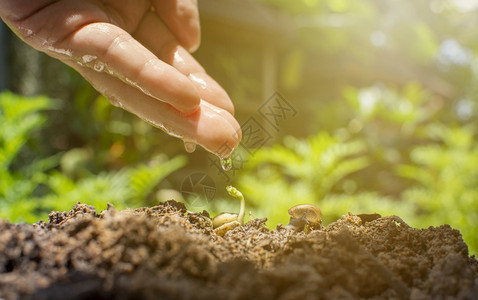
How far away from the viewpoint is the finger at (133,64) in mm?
1012

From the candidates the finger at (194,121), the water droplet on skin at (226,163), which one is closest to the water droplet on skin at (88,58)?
the finger at (194,121)

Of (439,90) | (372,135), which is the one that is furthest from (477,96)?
(372,135)

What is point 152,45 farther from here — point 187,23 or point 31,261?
point 31,261

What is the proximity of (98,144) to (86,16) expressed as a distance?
3.62 metres

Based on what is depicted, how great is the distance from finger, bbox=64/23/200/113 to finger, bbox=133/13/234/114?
0.75 feet

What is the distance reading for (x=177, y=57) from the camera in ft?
4.70

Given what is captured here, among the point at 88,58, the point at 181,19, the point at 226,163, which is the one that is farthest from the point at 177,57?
the point at 226,163

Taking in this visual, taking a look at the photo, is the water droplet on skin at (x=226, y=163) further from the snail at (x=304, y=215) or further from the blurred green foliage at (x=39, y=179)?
the blurred green foliage at (x=39, y=179)

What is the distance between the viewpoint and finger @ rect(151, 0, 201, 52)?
5.21ft

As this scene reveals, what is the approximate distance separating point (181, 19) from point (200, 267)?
119cm

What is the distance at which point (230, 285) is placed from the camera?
64 centimetres

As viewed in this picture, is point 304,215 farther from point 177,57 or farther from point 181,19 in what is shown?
point 181,19

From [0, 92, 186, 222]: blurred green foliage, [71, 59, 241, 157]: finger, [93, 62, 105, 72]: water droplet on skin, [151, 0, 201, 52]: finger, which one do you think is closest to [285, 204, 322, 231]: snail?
[71, 59, 241, 157]: finger

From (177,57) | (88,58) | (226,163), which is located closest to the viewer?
(88,58)
